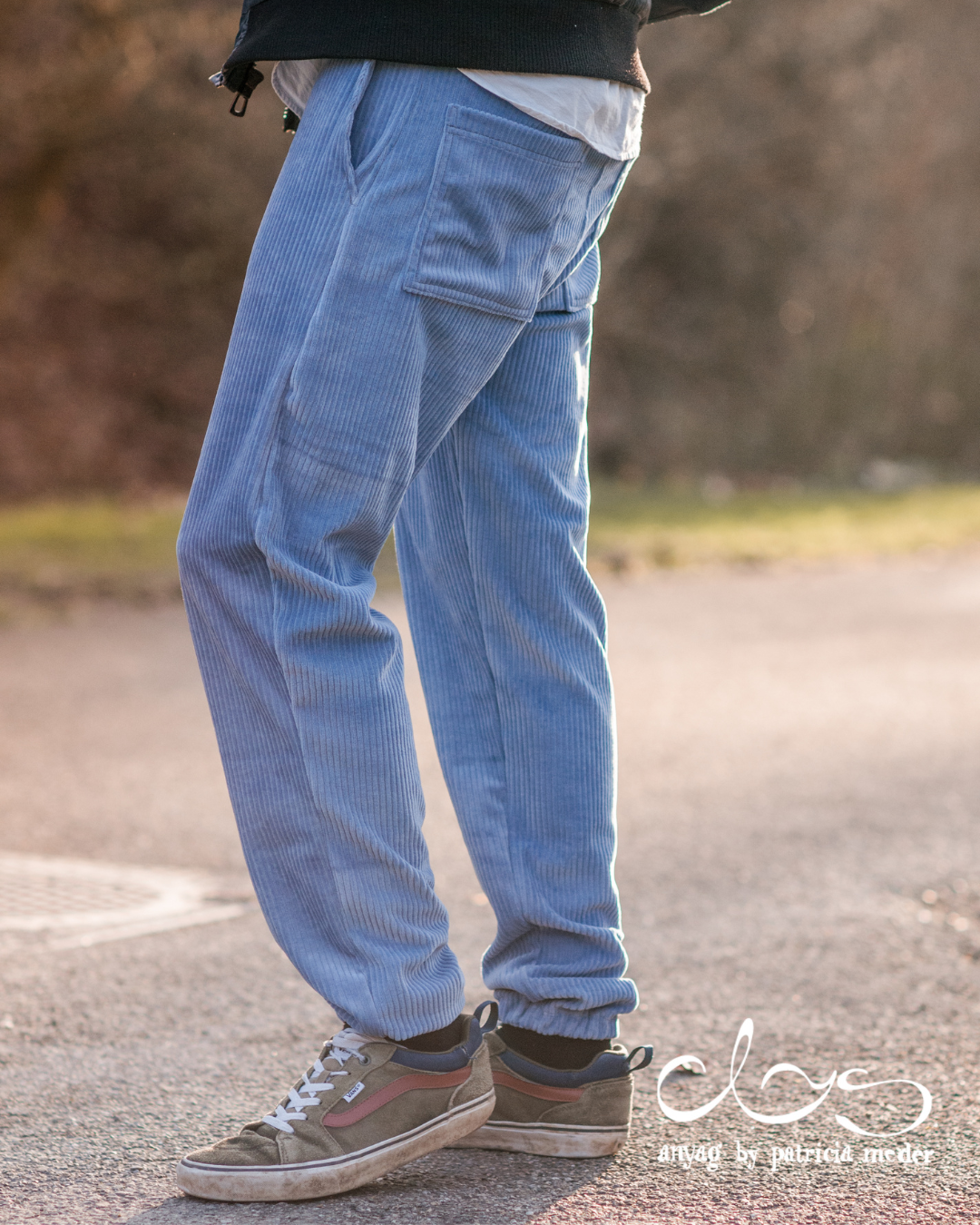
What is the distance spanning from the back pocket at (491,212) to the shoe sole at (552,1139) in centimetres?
94

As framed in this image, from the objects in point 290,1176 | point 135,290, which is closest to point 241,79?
point 290,1176

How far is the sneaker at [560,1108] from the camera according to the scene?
1.89 metres

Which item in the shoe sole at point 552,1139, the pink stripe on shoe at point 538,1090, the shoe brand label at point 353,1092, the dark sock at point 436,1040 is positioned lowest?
the shoe sole at point 552,1139

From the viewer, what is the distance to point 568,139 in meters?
1.75

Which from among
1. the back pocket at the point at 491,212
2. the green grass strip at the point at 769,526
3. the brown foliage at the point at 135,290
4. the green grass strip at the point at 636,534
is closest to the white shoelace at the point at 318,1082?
the back pocket at the point at 491,212

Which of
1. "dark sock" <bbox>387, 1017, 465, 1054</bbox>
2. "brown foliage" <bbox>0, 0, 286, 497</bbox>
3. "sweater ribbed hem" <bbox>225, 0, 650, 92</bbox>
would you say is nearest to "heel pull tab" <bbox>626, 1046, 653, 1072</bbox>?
"dark sock" <bbox>387, 1017, 465, 1054</bbox>

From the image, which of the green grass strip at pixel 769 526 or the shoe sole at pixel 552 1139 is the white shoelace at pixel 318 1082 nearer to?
the shoe sole at pixel 552 1139

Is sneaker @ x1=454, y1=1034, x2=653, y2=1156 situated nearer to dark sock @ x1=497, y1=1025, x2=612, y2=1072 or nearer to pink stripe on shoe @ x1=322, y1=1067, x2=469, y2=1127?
dark sock @ x1=497, y1=1025, x2=612, y2=1072

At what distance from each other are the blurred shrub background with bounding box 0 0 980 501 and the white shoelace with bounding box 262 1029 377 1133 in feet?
29.0

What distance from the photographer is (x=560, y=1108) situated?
1895 mm

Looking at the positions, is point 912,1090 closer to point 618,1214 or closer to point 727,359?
point 618,1214

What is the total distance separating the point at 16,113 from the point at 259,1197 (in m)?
9.07

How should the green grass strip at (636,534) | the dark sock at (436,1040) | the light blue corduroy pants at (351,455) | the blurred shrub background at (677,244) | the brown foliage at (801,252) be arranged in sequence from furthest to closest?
the brown foliage at (801,252) → the blurred shrub background at (677,244) → the green grass strip at (636,534) → the dark sock at (436,1040) → the light blue corduroy pants at (351,455)

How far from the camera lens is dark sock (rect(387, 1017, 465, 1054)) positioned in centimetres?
177
